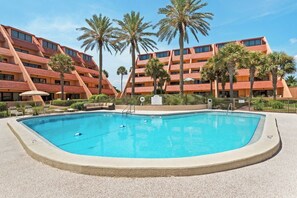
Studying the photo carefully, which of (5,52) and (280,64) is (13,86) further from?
(280,64)

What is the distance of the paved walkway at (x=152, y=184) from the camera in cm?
398

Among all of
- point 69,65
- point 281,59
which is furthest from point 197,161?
point 69,65

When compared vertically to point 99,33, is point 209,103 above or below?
below

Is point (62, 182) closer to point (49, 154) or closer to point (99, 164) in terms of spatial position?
point (99, 164)

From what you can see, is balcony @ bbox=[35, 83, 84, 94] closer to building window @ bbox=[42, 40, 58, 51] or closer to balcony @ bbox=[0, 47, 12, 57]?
balcony @ bbox=[0, 47, 12, 57]

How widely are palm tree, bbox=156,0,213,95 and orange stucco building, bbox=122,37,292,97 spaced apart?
54.2 feet

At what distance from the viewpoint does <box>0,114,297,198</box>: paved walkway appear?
398cm

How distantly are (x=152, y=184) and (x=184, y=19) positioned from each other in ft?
87.2

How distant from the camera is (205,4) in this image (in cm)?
2706

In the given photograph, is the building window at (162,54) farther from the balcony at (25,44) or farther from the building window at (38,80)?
the balcony at (25,44)

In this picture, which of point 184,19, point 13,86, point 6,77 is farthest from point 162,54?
point 6,77

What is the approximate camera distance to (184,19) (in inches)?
1077

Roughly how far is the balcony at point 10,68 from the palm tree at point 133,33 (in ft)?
58.1

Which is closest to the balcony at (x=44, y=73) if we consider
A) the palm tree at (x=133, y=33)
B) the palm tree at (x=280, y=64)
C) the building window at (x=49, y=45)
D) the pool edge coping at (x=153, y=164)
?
the building window at (x=49, y=45)
